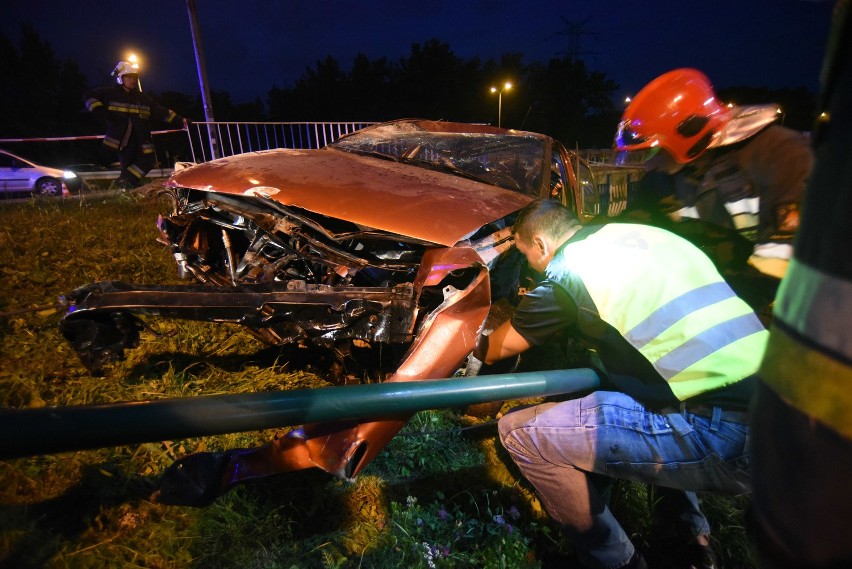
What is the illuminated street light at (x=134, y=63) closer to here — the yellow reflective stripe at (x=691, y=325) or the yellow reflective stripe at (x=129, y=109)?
the yellow reflective stripe at (x=129, y=109)

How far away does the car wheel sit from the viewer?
35.1 ft

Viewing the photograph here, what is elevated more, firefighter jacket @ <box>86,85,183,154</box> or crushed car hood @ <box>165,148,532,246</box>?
firefighter jacket @ <box>86,85,183,154</box>

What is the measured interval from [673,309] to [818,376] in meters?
0.91

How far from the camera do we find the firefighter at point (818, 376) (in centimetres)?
46

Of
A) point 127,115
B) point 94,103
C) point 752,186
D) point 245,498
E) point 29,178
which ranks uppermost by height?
point 94,103

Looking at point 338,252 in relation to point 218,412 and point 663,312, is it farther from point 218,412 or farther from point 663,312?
point 663,312

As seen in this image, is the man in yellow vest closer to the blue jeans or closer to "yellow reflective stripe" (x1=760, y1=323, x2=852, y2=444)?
the blue jeans

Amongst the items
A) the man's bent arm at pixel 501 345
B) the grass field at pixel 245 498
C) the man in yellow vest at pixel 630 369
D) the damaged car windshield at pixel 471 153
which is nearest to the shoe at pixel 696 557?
the man in yellow vest at pixel 630 369

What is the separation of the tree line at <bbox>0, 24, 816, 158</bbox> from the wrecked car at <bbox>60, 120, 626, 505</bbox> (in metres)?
28.6

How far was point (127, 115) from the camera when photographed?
654 cm

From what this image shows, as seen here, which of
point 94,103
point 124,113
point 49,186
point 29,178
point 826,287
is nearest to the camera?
point 826,287

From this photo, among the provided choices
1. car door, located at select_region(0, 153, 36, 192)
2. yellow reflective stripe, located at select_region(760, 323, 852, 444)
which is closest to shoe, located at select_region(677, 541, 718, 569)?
yellow reflective stripe, located at select_region(760, 323, 852, 444)

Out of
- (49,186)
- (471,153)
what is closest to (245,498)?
(471,153)

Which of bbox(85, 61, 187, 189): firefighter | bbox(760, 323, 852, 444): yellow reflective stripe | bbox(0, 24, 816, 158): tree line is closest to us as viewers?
bbox(760, 323, 852, 444): yellow reflective stripe
